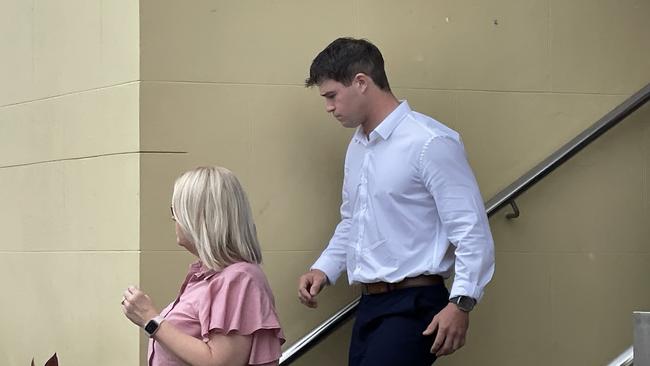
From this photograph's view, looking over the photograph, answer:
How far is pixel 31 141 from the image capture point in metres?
5.16

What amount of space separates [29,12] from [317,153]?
1.33 m

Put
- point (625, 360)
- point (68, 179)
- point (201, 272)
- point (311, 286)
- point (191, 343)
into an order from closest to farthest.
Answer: point (625, 360) → point (191, 343) → point (201, 272) → point (311, 286) → point (68, 179)

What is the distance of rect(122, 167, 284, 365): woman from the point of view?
3.53 metres

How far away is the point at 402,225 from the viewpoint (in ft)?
13.4

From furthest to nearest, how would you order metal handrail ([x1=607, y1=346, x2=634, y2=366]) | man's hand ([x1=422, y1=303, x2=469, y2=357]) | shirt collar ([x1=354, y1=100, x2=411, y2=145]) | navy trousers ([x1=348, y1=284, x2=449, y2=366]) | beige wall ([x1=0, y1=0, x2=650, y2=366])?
beige wall ([x1=0, y1=0, x2=650, y2=366])
shirt collar ([x1=354, y1=100, x2=411, y2=145])
navy trousers ([x1=348, y1=284, x2=449, y2=366])
man's hand ([x1=422, y1=303, x2=469, y2=357])
metal handrail ([x1=607, y1=346, x2=634, y2=366])

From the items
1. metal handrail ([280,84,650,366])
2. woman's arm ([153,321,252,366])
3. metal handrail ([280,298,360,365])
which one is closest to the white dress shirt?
metal handrail ([280,298,360,365])

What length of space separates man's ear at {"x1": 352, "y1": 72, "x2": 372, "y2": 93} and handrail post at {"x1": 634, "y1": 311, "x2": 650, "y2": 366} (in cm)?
141

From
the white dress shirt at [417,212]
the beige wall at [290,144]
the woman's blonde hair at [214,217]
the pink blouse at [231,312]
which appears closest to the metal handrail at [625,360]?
the white dress shirt at [417,212]

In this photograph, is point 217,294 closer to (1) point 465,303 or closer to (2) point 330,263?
(1) point 465,303

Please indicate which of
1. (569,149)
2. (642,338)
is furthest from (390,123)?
(642,338)

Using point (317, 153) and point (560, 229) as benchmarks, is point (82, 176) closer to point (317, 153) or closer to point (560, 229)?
point (317, 153)

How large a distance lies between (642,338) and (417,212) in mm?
1134

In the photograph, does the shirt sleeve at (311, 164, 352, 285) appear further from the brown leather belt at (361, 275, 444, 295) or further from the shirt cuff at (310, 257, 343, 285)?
the brown leather belt at (361, 275, 444, 295)

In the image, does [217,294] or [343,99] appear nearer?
[217,294]
